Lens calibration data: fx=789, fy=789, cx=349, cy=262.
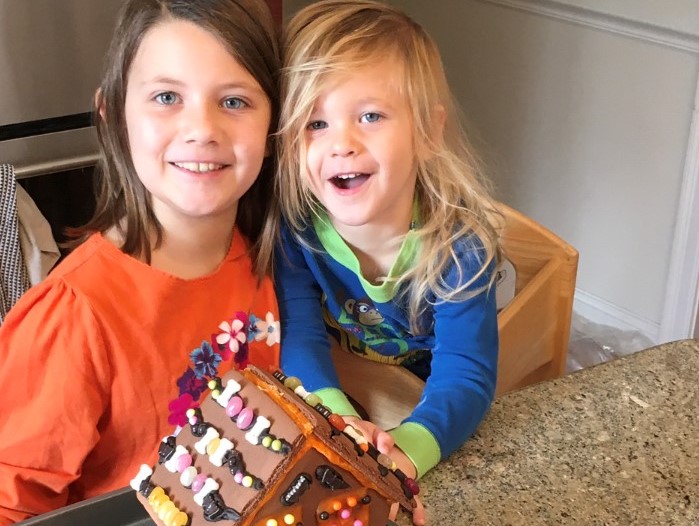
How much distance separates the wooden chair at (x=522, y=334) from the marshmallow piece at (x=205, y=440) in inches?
22.4

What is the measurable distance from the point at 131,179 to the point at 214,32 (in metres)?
0.23

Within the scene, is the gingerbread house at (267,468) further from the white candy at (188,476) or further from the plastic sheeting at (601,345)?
the plastic sheeting at (601,345)

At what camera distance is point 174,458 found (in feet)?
1.96

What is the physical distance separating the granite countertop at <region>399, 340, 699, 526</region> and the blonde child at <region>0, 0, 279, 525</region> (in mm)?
374

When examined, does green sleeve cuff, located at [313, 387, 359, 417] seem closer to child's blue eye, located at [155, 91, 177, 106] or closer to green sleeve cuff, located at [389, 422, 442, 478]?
green sleeve cuff, located at [389, 422, 442, 478]

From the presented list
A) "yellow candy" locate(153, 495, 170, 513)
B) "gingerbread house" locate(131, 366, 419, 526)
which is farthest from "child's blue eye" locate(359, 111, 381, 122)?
"yellow candy" locate(153, 495, 170, 513)

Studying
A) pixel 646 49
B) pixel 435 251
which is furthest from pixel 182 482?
pixel 646 49

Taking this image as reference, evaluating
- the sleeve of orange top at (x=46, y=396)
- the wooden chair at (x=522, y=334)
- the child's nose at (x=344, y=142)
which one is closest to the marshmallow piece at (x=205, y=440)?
the sleeve of orange top at (x=46, y=396)

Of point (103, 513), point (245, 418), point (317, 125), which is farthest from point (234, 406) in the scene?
point (317, 125)

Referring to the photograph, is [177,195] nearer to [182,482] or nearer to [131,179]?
[131,179]

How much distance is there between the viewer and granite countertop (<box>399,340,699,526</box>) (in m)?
0.73

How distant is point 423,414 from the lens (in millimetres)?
900

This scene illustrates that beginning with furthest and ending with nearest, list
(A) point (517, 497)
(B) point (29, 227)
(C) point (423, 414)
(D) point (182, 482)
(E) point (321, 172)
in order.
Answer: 1. (B) point (29, 227)
2. (E) point (321, 172)
3. (C) point (423, 414)
4. (A) point (517, 497)
5. (D) point (182, 482)

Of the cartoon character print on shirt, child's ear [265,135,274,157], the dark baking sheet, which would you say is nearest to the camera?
the dark baking sheet
